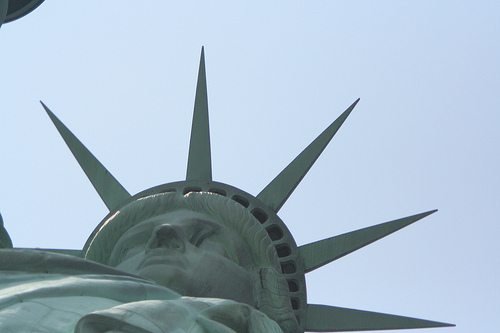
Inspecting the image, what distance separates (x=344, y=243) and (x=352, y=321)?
72cm

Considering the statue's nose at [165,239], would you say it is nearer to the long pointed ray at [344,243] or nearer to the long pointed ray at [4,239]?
the long pointed ray at [4,239]

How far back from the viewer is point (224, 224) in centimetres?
927

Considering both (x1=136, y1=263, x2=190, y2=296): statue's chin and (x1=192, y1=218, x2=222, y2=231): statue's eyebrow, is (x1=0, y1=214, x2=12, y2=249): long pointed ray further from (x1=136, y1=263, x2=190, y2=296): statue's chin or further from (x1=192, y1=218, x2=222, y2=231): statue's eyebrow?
(x1=192, y1=218, x2=222, y2=231): statue's eyebrow

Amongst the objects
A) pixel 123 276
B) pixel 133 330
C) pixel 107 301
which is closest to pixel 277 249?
pixel 123 276

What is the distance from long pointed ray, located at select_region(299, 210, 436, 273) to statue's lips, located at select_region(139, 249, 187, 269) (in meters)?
1.82

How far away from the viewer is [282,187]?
10094 millimetres

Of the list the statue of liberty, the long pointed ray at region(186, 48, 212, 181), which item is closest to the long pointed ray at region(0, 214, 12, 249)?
the statue of liberty

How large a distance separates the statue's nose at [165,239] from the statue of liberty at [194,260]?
Answer: 10mm

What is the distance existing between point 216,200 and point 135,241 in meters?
0.88

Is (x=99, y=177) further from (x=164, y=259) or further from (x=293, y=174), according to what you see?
(x=164, y=259)

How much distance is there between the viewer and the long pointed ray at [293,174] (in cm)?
1005

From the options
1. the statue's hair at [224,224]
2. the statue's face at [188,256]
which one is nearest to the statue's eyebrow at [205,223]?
the statue's face at [188,256]

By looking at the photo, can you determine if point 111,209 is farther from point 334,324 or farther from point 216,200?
point 334,324

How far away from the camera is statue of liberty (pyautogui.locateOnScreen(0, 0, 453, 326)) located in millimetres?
5984
